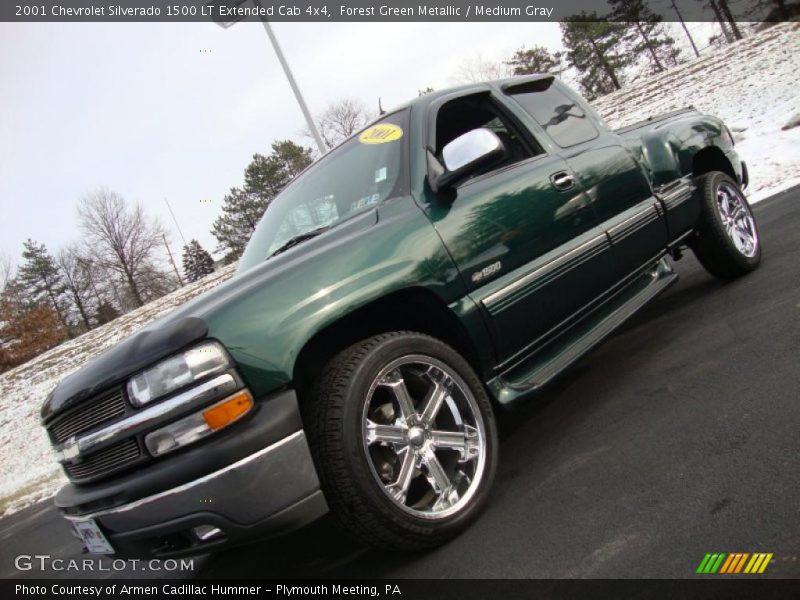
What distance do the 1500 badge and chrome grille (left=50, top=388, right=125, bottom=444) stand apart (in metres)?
1.55

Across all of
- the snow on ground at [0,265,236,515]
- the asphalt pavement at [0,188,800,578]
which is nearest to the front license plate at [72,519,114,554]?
the asphalt pavement at [0,188,800,578]

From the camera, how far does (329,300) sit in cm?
216

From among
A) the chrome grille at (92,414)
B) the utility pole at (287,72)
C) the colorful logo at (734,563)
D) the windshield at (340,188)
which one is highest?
the utility pole at (287,72)

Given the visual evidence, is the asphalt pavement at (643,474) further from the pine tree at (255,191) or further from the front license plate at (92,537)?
the pine tree at (255,191)

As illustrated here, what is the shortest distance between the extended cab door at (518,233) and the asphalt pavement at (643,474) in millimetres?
579

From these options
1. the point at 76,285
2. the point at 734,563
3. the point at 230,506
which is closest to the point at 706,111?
the point at 734,563

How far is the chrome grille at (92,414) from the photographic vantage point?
2.00 meters

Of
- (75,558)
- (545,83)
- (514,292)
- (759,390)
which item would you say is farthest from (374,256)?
(75,558)

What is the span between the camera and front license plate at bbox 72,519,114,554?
2023 millimetres

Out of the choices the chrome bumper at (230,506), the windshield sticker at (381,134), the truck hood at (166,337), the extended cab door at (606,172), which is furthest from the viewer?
the extended cab door at (606,172)

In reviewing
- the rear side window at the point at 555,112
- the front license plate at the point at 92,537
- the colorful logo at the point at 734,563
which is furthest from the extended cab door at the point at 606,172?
the front license plate at the point at 92,537

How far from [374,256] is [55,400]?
1405 millimetres

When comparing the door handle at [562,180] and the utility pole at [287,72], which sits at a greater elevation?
the utility pole at [287,72]

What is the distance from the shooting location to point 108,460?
2.03 meters
